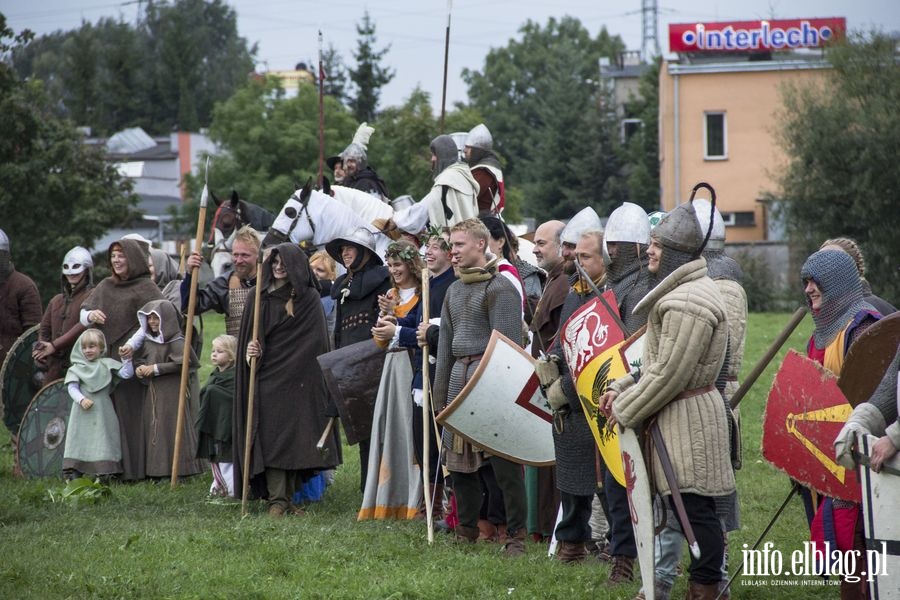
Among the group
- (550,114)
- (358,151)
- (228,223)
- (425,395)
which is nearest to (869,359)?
(425,395)

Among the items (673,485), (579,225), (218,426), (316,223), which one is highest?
(316,223)

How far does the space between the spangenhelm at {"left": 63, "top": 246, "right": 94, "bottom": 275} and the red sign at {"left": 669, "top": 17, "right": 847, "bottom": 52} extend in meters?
30.8

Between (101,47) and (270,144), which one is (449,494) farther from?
(101,47)

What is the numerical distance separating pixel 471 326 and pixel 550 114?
44.4 meters

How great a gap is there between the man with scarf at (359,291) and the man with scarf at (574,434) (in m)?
2.18

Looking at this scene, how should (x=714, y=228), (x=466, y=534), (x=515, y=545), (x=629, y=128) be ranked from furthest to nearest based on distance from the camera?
(x=629, y=128)
(x=466, y=534)
(x=515, y=545)
(x=714, y=228)

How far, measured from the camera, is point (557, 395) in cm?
621

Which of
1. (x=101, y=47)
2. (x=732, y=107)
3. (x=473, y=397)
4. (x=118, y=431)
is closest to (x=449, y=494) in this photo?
(x=473, y=397)

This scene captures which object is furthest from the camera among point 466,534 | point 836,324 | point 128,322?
point 128,322

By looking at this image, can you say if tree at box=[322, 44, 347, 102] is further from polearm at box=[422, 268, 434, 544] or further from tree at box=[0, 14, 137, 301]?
polearm at box=[422, 268, 434, 544]

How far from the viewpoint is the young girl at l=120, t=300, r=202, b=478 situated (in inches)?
381

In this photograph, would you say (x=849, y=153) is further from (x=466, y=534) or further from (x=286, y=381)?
(x=466, y=534)

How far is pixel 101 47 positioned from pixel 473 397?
74.2m

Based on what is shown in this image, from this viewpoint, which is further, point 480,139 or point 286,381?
point 480,139
